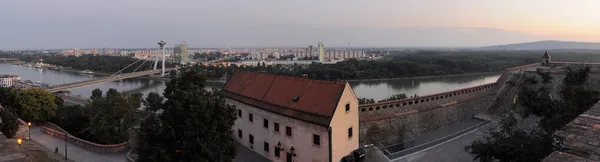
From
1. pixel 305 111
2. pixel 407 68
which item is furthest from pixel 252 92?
pixel 407 68

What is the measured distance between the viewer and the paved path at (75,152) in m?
9.22

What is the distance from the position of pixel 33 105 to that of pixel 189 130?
10.7 m

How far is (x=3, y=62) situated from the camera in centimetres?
8838

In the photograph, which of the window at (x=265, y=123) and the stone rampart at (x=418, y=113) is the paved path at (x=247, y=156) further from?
the stone rampart at (x=418, y=113)

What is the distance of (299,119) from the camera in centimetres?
838

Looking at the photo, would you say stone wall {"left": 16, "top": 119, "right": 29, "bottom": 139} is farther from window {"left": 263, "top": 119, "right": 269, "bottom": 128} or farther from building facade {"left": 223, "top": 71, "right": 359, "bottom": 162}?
window {"left": 263, "top": 119, "right": 269, "bottom": 128}

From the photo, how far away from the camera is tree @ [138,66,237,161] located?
6000mm

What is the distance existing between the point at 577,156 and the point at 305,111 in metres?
6.60

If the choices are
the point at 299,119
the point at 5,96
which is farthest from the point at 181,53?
the point at 299,119

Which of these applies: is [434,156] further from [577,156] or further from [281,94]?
[577,156]

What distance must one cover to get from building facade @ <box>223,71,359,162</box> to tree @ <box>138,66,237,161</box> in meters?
2.33

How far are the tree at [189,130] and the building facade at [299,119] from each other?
233 cm

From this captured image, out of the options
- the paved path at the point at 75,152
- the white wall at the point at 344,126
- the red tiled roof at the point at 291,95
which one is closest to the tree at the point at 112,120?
the paved path at the point at 75,152

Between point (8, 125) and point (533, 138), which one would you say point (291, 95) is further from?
point (8, 125)
